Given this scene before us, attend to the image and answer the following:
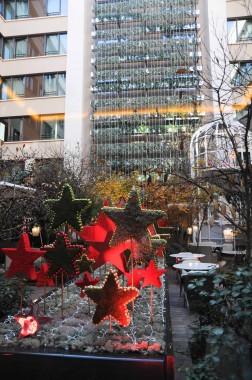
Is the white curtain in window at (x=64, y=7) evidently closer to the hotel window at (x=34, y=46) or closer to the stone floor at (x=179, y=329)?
the hotel window at (x=34, y=46)

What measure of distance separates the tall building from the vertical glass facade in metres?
0.07

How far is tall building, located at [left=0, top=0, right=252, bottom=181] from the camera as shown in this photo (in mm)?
27203

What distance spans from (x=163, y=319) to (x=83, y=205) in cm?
231

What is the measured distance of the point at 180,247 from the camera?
19.1 metres

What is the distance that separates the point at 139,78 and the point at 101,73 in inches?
118

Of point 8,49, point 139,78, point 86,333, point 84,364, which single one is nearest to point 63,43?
point 8,49

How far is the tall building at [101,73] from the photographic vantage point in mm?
27203

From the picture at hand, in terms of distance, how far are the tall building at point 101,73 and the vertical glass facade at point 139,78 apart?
73 millimetres

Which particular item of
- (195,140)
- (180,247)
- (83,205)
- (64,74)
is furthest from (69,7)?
(83,205)

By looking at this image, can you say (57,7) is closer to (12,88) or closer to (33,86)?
(33,86)

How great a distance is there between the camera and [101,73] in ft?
94.9

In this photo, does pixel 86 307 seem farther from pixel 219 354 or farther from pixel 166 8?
pixel 166 8

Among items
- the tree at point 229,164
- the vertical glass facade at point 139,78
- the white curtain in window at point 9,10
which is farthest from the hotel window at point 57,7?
the tree at point 229,164

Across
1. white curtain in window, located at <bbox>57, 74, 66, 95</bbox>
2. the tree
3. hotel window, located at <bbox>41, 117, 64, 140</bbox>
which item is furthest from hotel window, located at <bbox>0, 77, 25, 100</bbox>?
the tree
